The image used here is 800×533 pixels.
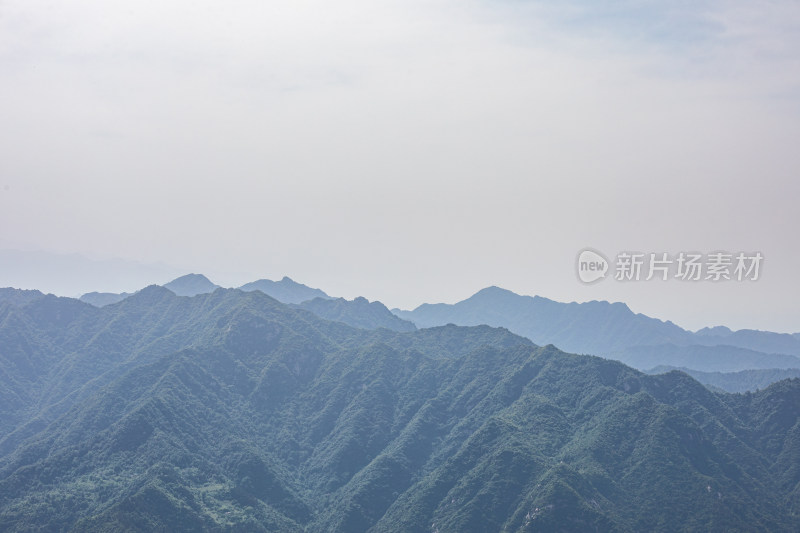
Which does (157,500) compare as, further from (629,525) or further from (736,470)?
(736,470)

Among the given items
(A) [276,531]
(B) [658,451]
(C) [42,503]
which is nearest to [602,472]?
(B) [658,451]

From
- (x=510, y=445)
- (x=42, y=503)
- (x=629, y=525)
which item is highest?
(x=510, y=445)

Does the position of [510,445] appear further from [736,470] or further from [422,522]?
[736,470]

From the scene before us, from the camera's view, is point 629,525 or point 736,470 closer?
point 629,525

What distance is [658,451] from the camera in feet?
649

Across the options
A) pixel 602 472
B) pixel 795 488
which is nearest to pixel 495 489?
pixel 602 472

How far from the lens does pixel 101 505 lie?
630ft

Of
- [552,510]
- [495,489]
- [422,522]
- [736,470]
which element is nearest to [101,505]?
[422,522]

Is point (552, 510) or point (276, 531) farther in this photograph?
point (276, 531)

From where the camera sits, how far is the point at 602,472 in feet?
639

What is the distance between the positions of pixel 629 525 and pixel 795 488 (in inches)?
2192

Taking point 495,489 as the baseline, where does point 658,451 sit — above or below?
above

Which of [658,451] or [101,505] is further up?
[658,451]

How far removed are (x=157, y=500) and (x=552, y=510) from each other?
105182 millimetres
